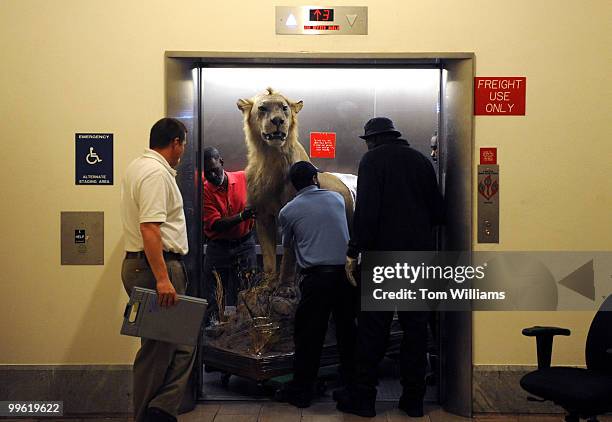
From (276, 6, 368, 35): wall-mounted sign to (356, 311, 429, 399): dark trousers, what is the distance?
1.62 m

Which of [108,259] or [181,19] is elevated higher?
[181,19]

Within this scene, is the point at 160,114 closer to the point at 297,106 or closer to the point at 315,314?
the point at 297,106

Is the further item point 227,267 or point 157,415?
point 227,267

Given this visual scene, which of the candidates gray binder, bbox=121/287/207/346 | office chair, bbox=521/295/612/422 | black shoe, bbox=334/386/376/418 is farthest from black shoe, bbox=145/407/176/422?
office chair, bbox=521/295/612/422

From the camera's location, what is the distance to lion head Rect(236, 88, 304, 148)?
4.75 metres

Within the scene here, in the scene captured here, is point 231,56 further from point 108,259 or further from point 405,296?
point 405,296

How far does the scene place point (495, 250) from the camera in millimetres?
4469

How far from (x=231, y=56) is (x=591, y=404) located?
259cm

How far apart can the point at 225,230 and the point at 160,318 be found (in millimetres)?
1225

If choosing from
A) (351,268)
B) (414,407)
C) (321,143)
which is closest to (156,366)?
(351,268)

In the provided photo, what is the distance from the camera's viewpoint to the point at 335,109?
4.75 metres

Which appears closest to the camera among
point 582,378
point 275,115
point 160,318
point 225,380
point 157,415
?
point 582,378

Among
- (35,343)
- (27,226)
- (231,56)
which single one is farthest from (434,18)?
(35,343)

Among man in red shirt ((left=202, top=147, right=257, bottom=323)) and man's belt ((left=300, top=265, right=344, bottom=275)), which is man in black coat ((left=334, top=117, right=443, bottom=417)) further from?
man in red shirt ((left=202, top=147, right=257, bottom=323))
